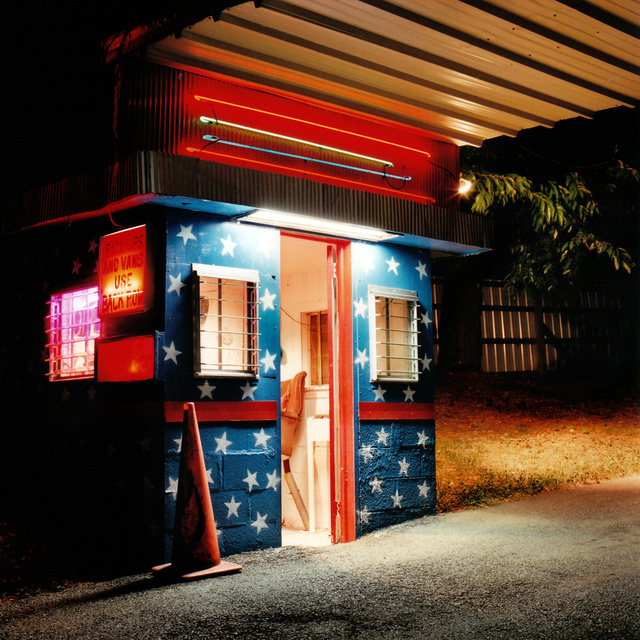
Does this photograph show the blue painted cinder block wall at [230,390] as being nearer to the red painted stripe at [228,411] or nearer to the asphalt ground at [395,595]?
the red painted stripe at [228,411]

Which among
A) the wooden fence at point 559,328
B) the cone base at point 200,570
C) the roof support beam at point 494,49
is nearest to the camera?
the cone base at point 200,570

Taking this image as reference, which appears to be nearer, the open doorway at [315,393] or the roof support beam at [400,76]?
Result: the roof support beam at [400,76]

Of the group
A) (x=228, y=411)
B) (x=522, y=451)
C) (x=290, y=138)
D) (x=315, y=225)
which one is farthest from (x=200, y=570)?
(x=522, y=451)

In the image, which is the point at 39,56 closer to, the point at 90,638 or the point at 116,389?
the point at 116,389

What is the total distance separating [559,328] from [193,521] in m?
18.1

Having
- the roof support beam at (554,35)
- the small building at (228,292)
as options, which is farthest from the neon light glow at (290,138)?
the roof support beam at (554,35)

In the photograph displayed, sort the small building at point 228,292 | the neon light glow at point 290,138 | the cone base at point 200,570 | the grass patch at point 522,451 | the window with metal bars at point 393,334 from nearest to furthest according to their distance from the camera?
the cone base at point 200,570, the small building at point 228,292, the neon light glow at point 290,138, the window with metal bars at point 393,334, the grass patch at point 522,451

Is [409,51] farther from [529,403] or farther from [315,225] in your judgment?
[529,403]

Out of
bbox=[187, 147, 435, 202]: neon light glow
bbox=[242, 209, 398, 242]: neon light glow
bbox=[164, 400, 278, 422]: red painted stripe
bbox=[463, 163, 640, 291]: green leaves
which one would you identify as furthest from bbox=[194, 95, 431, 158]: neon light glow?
bbox=[463, 163, 640, 291]: green leaves

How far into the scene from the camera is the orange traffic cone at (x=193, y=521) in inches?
229

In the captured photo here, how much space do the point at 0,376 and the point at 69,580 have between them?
3.21 metres

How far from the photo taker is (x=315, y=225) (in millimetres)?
7234

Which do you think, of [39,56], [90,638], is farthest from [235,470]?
[39,56]

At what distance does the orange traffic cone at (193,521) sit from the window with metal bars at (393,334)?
2.45m
